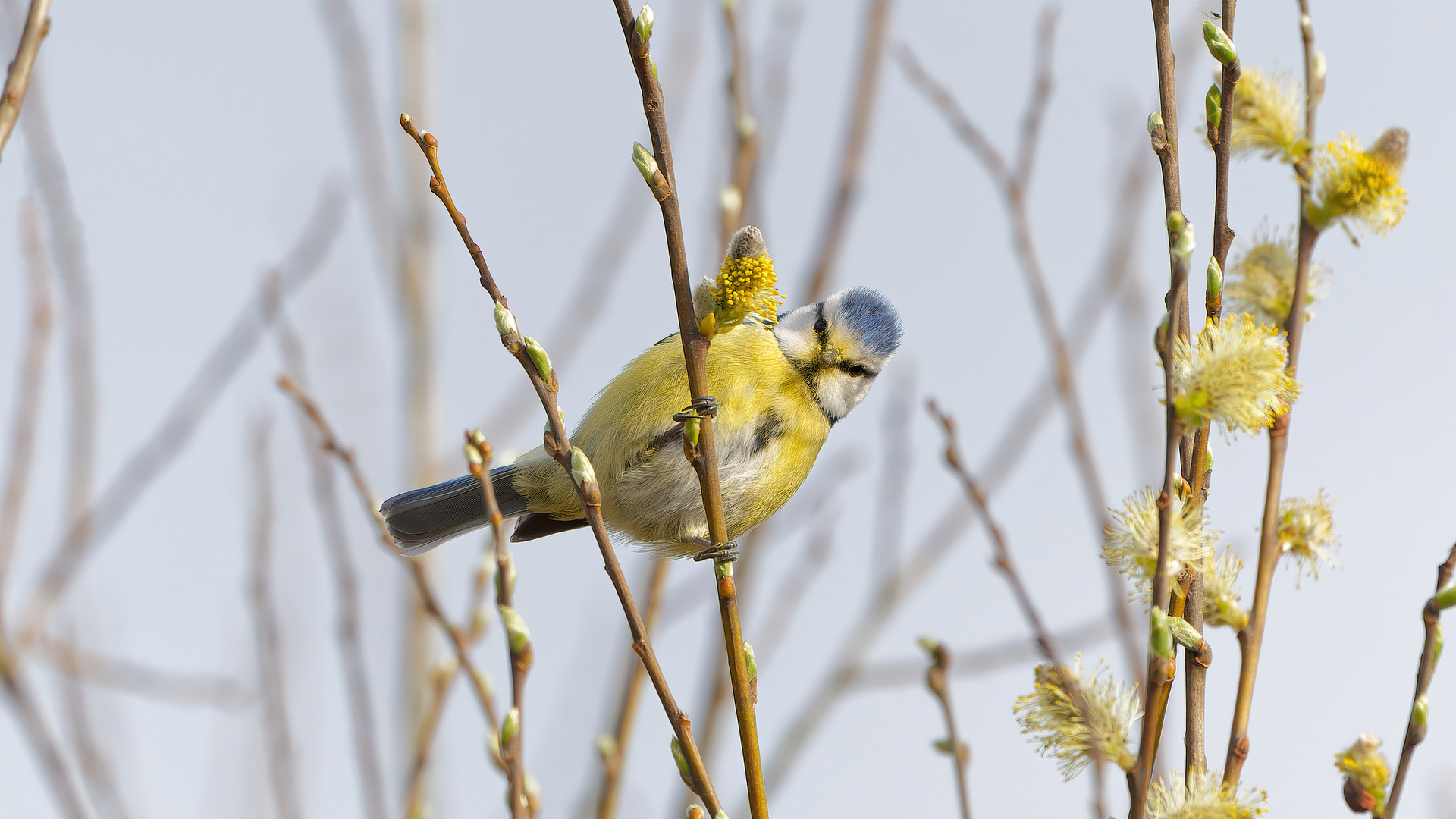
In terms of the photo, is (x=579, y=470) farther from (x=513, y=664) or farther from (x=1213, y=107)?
(x=1213, y=107)

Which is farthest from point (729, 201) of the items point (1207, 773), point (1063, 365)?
point (1207, 773)

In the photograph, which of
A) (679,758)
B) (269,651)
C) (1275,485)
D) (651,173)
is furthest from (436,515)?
(1275,485)

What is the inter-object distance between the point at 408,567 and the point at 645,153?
1080 mm

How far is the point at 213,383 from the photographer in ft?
9.70

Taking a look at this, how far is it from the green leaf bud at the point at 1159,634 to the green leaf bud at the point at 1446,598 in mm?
466

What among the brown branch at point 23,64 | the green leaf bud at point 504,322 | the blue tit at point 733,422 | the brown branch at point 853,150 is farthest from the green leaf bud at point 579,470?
the brown branch at point 853,150

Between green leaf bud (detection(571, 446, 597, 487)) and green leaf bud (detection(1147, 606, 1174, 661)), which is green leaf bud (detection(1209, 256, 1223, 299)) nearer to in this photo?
green leaf bud (detection(1147, 606, 1174, 661))

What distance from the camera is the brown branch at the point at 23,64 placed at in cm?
153

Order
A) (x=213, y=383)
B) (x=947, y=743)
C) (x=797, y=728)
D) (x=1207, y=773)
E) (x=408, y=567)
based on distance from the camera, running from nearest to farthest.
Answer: (x=1207, y=773), (x=947, y=743), (x=408, y=567), (x=213, y=383), (x=797, y=728)

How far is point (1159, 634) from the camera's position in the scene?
1.21 m

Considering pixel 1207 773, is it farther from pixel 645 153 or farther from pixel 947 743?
pixel 645 153

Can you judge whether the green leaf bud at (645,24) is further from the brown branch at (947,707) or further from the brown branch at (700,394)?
the brown branch at (947,707)

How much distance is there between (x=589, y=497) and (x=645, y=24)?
0.68 meters

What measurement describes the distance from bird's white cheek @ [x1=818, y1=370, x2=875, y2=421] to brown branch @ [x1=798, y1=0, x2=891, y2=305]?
1.01ft
